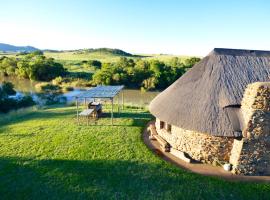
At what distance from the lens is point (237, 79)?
514 inches

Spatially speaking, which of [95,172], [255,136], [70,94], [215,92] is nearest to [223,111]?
[215,92]

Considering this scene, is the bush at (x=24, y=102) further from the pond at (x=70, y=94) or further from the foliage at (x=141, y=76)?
the foliage at (x=141, y=76)

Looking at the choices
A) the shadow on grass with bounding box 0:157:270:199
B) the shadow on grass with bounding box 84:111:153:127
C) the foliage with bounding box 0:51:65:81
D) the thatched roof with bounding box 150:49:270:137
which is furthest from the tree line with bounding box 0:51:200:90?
the shadow on grass with bounding box 0:157:270:199

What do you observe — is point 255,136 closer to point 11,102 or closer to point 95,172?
point 95,172

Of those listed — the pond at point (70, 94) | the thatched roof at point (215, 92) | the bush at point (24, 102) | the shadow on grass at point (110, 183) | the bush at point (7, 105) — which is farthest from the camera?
the pond at point (70, 94)

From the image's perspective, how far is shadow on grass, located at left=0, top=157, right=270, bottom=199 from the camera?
931 cm

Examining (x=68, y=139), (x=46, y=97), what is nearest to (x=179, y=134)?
(x=68, y=139)

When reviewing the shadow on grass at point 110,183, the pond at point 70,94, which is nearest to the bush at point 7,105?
the pond at point 70,94

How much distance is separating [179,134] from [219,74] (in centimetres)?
406

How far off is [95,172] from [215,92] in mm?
7208

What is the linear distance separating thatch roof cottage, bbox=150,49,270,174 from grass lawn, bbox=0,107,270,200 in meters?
1.53

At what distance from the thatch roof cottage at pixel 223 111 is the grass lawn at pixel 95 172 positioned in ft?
5.02

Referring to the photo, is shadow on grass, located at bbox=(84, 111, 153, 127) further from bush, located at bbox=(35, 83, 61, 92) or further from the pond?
bush, located at bbox=(35, 83, 61, 92)

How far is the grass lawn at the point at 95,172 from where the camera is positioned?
9.40m
